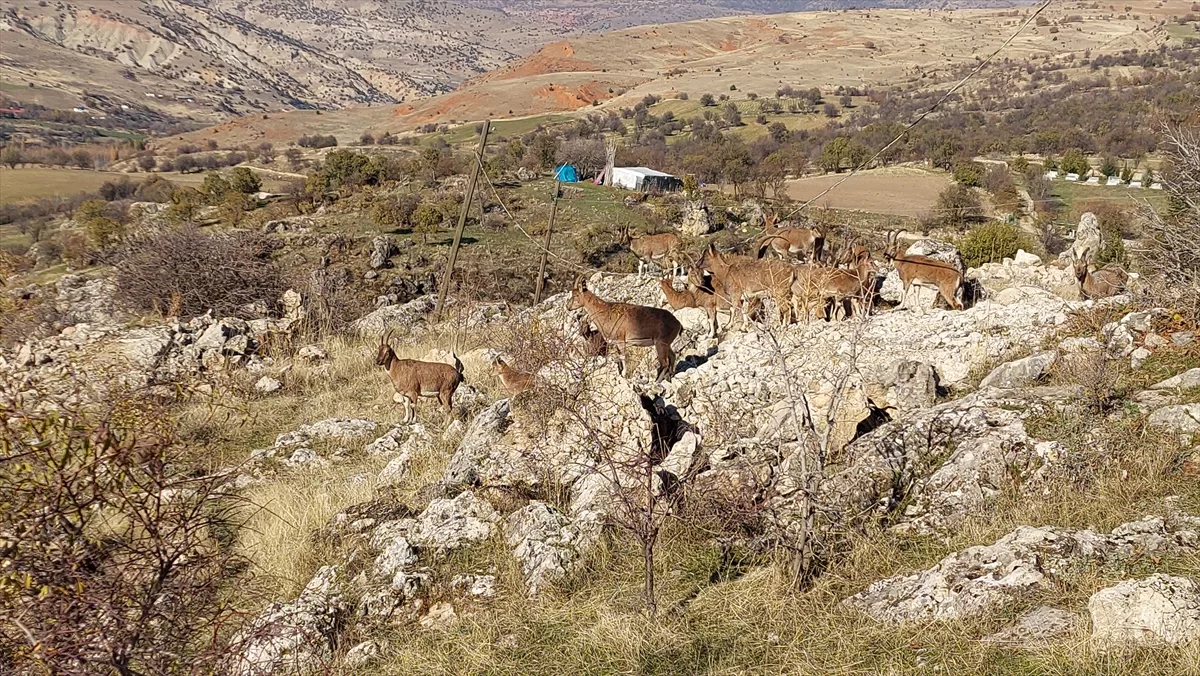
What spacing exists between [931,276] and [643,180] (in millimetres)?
35230

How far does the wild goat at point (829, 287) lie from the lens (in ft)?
32.1

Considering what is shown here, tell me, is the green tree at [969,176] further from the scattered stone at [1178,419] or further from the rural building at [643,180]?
the scattered stone at [1178,419]

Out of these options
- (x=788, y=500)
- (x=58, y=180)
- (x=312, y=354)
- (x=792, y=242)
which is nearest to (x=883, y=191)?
(x=792, y=242)

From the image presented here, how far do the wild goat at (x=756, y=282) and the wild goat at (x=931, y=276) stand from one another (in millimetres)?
1633

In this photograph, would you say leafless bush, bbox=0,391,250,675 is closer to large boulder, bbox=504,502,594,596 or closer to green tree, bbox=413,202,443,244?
large boulder, bbox=504,502,594,596

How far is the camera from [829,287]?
396 inches

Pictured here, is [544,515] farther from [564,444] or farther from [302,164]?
[302,164]

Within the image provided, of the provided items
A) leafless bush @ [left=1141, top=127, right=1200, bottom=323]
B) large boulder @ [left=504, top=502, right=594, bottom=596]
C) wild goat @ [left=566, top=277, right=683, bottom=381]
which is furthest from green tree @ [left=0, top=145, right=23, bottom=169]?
leafless bush @ [left=1141, top=127, right=1200, bottom=323]

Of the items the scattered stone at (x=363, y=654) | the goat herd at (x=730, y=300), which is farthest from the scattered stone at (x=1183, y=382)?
the scattered stone at (x=363, y=654)

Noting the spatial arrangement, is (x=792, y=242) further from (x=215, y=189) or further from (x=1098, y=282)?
(x=215, y=189)

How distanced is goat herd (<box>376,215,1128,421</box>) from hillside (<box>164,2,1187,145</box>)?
103 m

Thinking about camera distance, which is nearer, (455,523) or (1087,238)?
(455,523)

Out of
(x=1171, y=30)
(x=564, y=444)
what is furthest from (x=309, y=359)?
(x=1171, y=30)

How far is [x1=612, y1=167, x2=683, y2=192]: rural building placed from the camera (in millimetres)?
44062
